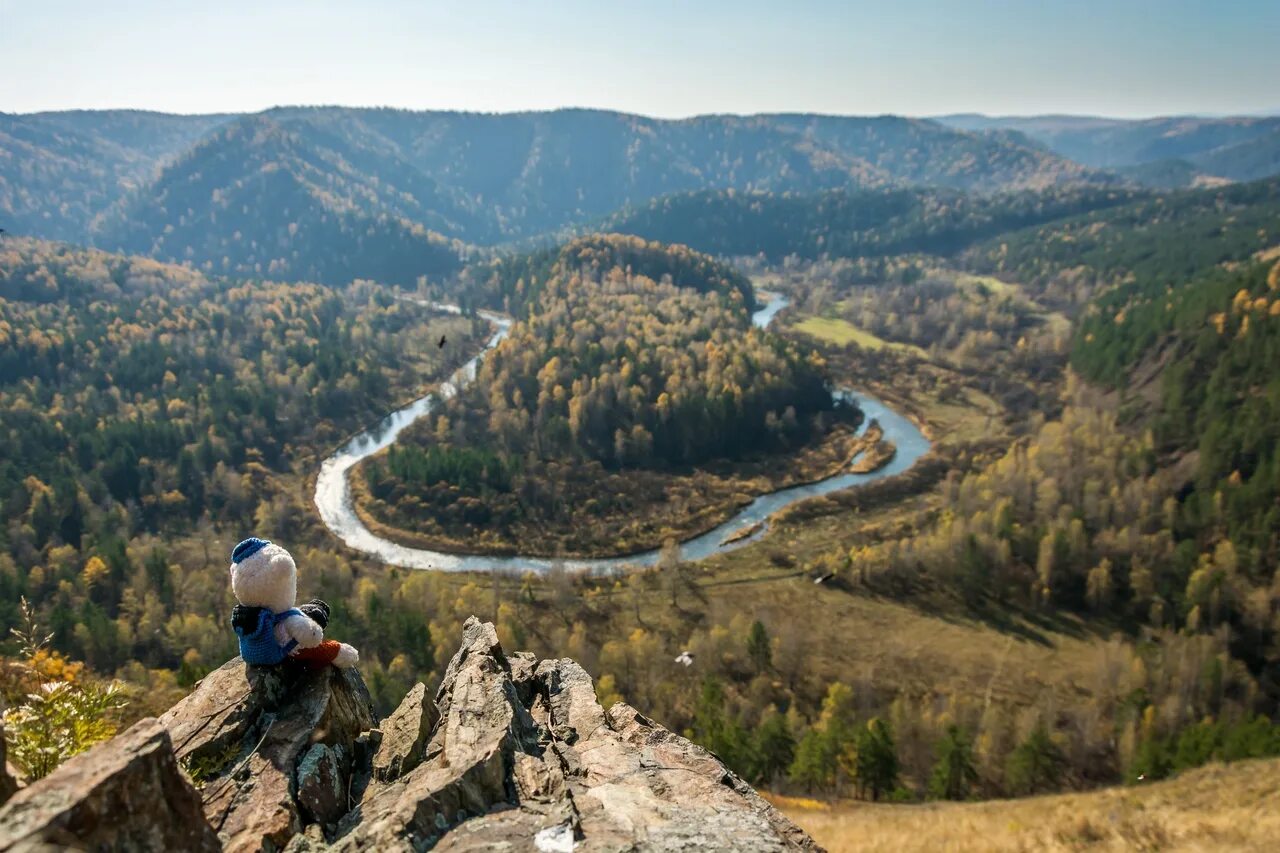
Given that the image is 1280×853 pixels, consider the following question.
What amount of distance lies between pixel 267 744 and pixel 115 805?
4995 mm

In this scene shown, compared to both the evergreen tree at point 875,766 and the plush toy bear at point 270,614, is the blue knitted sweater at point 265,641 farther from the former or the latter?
the evergreen tree at point 875,766

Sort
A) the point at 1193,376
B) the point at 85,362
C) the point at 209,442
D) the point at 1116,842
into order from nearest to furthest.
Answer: the point at 1116,842, the point at 1193,376, the point at 209,442, the point at 85,362

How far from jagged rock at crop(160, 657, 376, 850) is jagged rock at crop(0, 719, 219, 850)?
2170mm

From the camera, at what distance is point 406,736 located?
46.7ft

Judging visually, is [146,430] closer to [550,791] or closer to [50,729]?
[50,729]

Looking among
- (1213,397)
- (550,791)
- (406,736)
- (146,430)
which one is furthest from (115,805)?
(146,430)

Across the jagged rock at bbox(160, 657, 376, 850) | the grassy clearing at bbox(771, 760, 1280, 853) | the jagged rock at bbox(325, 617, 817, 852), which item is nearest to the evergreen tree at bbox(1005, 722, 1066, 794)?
the grassy clearing at bbox(771, 760, 1280, 853)

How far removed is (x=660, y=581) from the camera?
83.6 metres

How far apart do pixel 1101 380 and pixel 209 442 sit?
6568 inches

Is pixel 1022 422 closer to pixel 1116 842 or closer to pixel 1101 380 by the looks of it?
pixel 1101 380

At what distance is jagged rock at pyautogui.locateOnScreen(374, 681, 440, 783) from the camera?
529 inches

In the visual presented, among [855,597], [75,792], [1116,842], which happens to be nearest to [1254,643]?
[855,597]

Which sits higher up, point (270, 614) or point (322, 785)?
point (270, 614)

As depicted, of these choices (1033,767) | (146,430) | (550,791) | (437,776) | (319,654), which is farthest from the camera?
(146,430)
